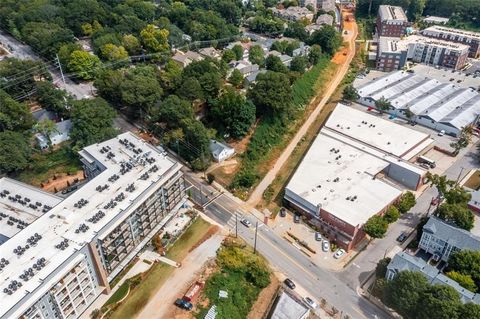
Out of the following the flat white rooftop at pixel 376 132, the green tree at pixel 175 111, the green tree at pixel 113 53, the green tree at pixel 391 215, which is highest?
the green tree at pixel 113 53

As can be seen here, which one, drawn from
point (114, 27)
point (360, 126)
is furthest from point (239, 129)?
point (114, 27)

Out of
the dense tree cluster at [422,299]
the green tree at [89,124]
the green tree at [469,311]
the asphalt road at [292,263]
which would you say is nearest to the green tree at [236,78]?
the green tree at [89,124]

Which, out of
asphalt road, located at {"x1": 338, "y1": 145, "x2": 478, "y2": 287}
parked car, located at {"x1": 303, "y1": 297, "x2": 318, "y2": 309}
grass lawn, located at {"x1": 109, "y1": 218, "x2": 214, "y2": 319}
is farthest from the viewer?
asphalt road, located at {"x1": 338, "y1": 145, "x2": 478, "y2": 287}

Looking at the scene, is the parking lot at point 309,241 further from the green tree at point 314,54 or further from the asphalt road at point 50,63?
the green tree at point 314,54

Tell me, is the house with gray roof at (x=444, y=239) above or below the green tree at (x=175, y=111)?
below

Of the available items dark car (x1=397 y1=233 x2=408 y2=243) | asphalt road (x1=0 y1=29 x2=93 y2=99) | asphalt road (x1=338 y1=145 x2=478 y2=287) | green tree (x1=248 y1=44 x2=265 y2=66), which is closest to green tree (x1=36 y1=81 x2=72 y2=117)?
asphalt road (x1=0 y1=29 x2=93 y2=99)

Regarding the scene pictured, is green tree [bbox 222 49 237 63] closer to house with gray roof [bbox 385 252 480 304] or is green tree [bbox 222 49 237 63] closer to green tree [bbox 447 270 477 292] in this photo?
house with gray roof [bbox 385 252 480 304]
